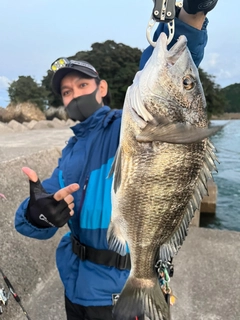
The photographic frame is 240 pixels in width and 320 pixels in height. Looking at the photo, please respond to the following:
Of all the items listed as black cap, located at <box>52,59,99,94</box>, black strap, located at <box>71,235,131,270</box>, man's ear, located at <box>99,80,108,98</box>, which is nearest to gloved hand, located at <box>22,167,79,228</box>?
black strap, located at <box>71,235,131,270</box>

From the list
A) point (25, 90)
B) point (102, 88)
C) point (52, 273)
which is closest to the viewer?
point (102, 88)

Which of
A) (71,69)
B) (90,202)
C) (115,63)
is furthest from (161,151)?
(115,63)

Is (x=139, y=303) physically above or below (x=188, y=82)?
below

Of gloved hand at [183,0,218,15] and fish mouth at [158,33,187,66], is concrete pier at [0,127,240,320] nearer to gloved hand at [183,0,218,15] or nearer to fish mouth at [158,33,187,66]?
fish mouth at [158,33,187,66]

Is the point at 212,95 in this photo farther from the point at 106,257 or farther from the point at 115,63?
the point at 106,257

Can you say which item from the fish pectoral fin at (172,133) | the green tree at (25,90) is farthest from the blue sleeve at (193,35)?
the green tree at (25,90)

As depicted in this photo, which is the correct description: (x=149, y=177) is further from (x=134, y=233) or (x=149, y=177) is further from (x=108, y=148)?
(x=108, y=148)

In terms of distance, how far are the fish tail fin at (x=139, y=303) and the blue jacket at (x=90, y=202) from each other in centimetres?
21

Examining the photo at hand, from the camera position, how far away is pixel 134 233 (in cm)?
156

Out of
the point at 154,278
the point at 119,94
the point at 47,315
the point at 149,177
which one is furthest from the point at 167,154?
the point at 119,94

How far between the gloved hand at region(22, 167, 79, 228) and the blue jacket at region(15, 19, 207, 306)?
0.59 ft

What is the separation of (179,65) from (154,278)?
1.11 meters

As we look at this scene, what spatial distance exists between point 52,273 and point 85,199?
1.87 meters

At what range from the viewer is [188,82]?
1.45 metres
